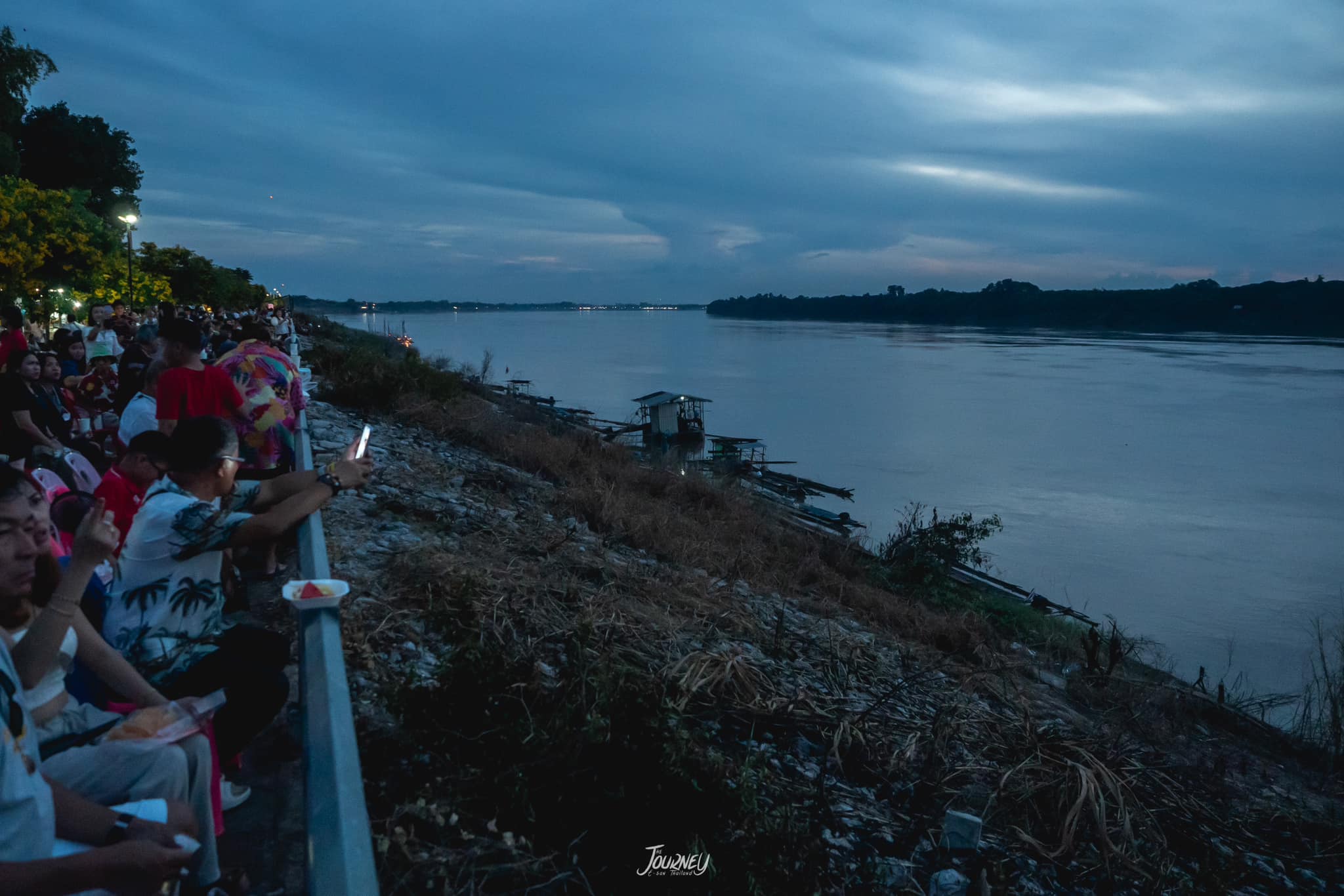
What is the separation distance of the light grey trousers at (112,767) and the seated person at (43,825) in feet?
0.27

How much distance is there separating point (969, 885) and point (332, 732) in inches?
152

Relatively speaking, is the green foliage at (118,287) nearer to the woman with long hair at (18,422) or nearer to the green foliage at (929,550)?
the woman with long hair at (18,422)

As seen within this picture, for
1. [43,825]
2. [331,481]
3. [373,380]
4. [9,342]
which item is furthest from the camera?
[373,380]

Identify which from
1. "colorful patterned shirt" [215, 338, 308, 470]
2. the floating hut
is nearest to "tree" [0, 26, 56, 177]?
the floating hut

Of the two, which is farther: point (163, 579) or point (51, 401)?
point (51, 401)

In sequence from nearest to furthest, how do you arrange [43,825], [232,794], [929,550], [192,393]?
[43,825], [232,794], [192,393], [929,550]

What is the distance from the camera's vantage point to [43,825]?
6.35ft

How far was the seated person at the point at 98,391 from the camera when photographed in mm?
9805

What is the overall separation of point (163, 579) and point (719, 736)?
3.64 meters

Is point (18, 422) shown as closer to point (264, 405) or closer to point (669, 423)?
point (264, 405)

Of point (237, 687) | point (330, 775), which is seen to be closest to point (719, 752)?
point (237, 687)

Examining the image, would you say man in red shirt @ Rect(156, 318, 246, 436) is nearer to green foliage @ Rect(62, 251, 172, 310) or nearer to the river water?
the river water

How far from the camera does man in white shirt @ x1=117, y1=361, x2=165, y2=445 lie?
562 centimetres

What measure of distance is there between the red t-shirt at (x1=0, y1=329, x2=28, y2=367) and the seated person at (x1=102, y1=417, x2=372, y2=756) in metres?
6.79
